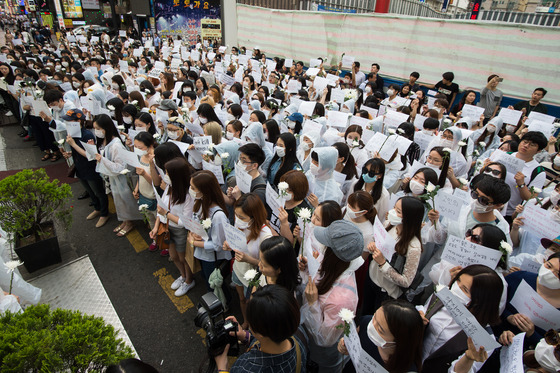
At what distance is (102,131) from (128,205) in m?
1.35

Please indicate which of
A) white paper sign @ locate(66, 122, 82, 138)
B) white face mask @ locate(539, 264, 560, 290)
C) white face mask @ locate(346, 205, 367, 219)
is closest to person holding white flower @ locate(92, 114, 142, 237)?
white paper sign @ locate(66, 122, 82, 138)

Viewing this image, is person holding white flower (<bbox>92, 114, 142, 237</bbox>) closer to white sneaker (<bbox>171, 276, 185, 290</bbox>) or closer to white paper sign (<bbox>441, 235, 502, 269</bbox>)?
white sneaker (<bbox>171, 276, 185, 290</bbox>)

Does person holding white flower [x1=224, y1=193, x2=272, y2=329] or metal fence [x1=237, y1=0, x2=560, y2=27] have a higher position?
metal fence [x1=237, y1=0, x2=560, y2=27]

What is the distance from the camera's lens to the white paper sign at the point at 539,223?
10.3 ft

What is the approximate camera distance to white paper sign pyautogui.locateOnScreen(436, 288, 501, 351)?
1.72 meters

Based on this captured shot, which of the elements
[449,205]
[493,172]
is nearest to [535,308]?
[449,205]

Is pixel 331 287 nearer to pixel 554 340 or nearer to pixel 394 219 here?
pixel 394 219

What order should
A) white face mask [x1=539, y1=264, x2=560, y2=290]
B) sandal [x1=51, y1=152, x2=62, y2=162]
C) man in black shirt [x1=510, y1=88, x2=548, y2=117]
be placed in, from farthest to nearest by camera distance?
sandal [x1=51, y1=152, x2=62, y2=162] → man in black shirt [x1=510, y1=88, x2=548, y2=117] → white face mask [x1=539, y1=264, x2=560, y2=290]

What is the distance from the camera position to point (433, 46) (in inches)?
405

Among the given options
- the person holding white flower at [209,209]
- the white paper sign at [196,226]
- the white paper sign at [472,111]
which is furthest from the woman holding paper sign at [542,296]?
the white paper sign at [472,111]

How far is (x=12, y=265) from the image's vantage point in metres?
2.61

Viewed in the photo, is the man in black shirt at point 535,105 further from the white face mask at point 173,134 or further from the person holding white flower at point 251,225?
the white face mask at point 173,134

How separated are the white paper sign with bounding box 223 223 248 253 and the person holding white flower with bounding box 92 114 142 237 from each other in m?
2.47

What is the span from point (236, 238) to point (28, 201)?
333cm
